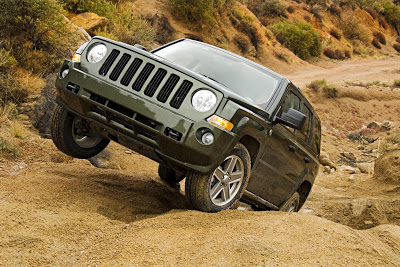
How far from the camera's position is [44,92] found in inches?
402

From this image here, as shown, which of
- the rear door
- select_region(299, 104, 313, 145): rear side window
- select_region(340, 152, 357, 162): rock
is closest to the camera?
the rear door

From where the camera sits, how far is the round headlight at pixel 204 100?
5.05 meters

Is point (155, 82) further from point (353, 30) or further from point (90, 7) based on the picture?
point (353, 30)

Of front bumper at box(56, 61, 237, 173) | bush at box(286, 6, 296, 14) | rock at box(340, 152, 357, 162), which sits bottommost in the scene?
rock at box(340, 152, 357, 162)

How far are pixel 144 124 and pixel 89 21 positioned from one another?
12.9 metres

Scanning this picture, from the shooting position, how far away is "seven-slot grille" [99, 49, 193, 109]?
510 centimetres

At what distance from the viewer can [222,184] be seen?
5.59 m

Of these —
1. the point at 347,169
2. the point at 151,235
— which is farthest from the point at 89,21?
the point at 151,235

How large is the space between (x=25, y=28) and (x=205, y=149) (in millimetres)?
9014

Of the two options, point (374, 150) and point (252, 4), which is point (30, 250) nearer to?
point (374, 150)

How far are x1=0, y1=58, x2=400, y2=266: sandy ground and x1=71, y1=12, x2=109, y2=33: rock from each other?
9700mm

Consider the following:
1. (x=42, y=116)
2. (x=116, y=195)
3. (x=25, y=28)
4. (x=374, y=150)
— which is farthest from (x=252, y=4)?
(x=116, y=195)

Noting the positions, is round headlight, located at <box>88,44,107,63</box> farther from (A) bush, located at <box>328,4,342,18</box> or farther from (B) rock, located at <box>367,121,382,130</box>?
(A) bush, located at <box>328,4,342,18</box>

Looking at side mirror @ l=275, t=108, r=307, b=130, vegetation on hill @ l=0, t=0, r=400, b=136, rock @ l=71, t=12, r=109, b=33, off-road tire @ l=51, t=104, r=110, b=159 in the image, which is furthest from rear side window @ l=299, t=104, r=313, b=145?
rock @ l=71, t=12, r=109, b=33
